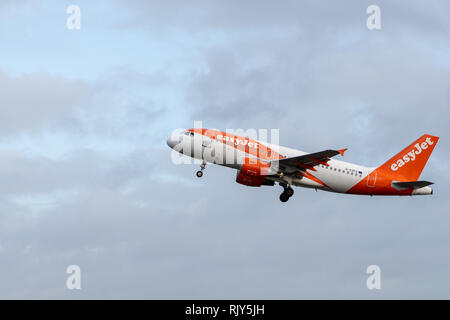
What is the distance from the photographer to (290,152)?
76500 millimetres

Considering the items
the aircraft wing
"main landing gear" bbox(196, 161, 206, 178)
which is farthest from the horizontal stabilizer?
"main landing gear" bbox(196, 161, 206, 178)

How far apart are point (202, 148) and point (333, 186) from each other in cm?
1369

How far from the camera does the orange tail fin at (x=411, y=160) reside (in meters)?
79.4

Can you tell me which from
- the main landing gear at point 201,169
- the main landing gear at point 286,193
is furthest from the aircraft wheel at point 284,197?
the main landing gear at point 201,169

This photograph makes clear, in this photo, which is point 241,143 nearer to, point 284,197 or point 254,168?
point 254,168

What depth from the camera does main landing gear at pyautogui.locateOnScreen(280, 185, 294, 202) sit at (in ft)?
258

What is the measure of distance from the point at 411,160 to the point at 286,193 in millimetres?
12865

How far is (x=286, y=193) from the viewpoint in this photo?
78.7 meters

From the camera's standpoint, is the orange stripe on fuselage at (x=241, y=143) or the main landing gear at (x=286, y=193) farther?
the main landing gear at (x=286, y=193)

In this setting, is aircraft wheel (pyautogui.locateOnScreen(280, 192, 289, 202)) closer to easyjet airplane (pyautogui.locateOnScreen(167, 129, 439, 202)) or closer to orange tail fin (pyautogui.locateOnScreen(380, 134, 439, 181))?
easyjet airplane (pyautogui.locateOnScreen(167, 129, 439, 202))

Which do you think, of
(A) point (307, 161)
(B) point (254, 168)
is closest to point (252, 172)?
(B) point (254, 168)

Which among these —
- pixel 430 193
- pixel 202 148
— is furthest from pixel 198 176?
pixel 430 193

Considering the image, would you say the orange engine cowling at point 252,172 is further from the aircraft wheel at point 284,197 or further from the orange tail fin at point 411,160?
the orange tail fin at point 411,160

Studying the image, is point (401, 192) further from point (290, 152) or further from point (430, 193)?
point (290, 152)
